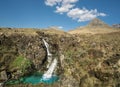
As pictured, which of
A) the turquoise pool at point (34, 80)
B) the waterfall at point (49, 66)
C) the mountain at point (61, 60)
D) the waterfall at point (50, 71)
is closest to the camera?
the mountain at point (61, 60)

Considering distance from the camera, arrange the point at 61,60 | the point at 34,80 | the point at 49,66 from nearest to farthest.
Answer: the point at 34,80
the point at 61,60
the point at 49,66

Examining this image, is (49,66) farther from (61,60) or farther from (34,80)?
(34,80)

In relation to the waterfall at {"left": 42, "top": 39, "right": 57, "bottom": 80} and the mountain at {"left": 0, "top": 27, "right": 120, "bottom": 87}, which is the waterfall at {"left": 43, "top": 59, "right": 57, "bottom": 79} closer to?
the waterfall at {"left": 42, "top": 39, "right": 57, "bottom": 80}

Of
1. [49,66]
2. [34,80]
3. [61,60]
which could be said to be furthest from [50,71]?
[34,80]

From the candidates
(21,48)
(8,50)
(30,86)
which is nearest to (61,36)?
(21,48)

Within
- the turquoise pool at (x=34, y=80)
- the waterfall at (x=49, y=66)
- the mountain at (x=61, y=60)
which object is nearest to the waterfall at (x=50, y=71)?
the waterfall at (x=49, y=66)

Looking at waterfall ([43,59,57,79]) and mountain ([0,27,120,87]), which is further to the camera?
waterfall ([43,59,57,79])

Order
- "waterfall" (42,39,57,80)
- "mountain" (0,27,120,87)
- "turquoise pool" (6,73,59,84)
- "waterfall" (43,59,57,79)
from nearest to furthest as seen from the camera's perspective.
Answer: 1. "mountain" (0,27,120,87)
2. "turquoise pool" (6,73,59,84)
3. "waterfall" (43,59,57,79)
4. "waterfall" (42,39,57,80)

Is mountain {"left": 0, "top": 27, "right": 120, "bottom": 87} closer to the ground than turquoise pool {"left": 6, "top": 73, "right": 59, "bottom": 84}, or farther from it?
farther from it

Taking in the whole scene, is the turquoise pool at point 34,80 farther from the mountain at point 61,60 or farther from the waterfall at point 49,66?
the waterfall at point 49,66

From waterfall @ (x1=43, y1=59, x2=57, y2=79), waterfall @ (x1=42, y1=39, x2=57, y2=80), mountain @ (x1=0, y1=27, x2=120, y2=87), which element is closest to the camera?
mountain @ (x1=0, y1=27, x2=120, y2=87)

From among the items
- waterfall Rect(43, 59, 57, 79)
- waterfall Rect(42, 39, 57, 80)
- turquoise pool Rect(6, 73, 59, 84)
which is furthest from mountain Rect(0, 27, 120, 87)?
waterfall Rect(43, 59, 57, 79)

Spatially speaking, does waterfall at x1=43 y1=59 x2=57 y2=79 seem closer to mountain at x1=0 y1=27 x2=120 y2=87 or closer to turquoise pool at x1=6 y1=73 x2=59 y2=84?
mountain at x1=0 y1=27 x2=120 y2=87

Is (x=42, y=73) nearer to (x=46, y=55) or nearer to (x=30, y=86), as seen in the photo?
(x=46, y=55)
